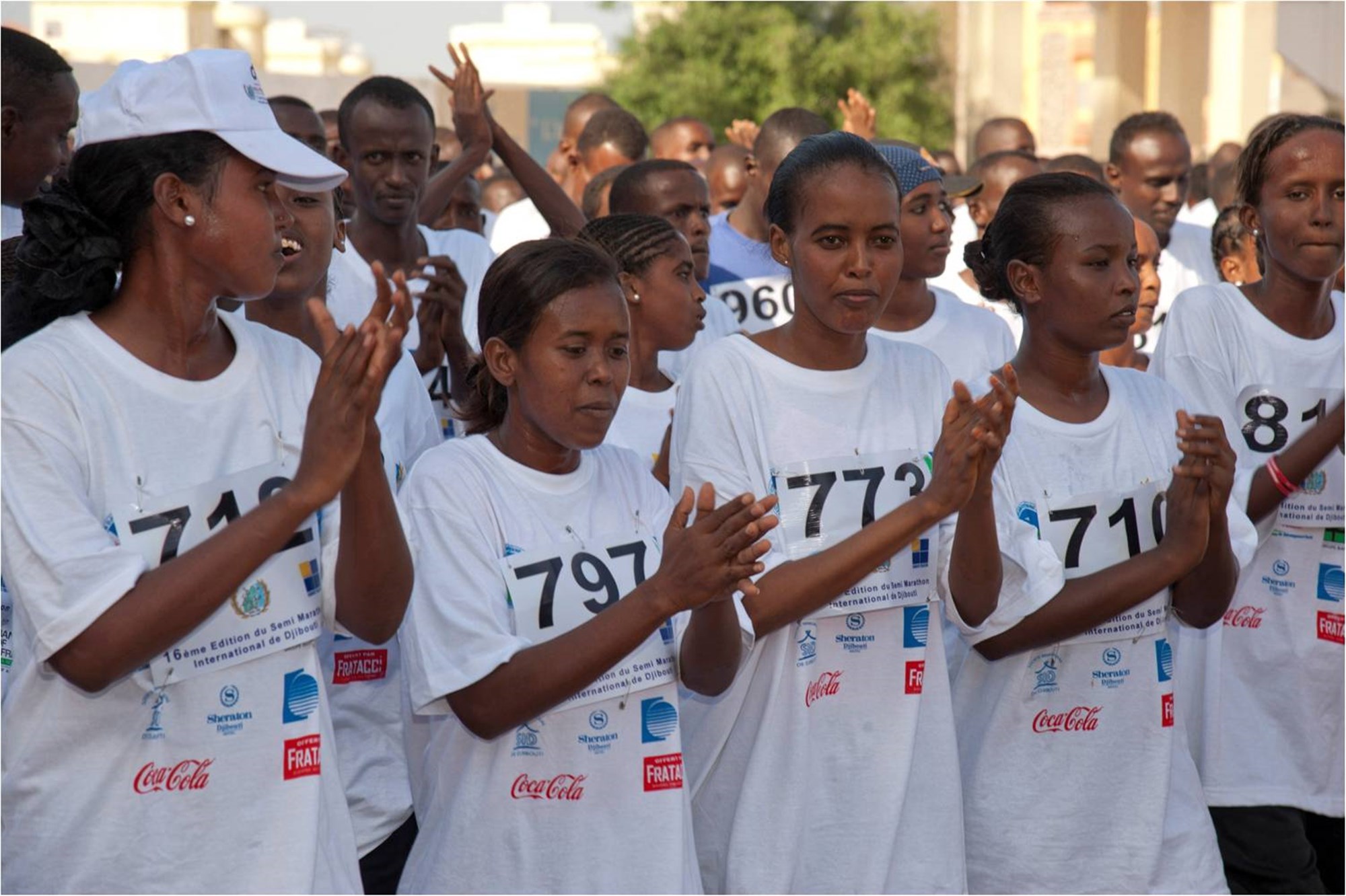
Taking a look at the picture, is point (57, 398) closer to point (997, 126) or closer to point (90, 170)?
point (90, 170)

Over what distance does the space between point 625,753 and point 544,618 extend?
32 cm

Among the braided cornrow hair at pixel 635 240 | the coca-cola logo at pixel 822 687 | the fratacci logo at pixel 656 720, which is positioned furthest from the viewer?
the braided cornrow hair at pixel 635 240

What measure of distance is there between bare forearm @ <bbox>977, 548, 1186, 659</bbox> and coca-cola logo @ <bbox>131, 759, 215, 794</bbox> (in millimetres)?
1904

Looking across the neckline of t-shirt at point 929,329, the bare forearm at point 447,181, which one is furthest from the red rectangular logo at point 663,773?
the bare forearm at point 447,181

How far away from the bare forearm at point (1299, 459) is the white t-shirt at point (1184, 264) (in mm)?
3357

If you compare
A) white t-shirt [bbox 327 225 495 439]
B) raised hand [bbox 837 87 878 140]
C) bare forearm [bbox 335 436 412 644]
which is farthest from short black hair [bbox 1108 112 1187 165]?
bare forearm [bbox 335 436 412 644]

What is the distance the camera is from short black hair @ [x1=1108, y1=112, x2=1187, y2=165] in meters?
8.64

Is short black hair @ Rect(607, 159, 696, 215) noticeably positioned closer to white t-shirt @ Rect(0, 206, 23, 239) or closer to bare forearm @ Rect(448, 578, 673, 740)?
white t-shirt @ Rect(0, 206, 23, 239)

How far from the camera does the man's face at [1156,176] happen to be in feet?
27.8

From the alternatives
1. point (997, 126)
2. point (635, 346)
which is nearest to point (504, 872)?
point (635, 346)

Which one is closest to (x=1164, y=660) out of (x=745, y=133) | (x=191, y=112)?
(x=191, y=112)

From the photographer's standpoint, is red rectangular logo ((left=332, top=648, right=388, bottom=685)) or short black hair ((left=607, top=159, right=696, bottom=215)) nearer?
red rectangular logo ((left=332, top=648, right=388, bottom=685))

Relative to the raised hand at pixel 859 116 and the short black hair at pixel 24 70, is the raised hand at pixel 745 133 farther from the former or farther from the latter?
the short black hair at pixel 24 70

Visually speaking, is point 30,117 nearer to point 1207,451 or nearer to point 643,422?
point 643,422
